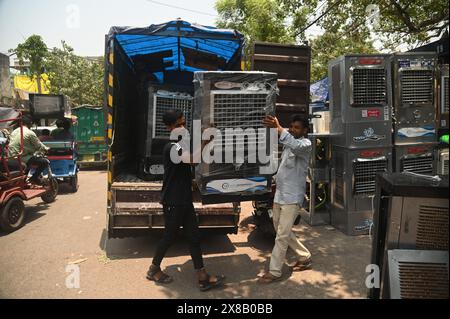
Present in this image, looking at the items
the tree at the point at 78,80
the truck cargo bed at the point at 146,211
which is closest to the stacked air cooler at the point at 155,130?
the truck cargo bed at the point at 146,211

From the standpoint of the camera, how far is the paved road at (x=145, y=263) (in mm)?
3828

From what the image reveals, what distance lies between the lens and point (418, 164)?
19.4 feet

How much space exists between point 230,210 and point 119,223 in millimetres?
1541

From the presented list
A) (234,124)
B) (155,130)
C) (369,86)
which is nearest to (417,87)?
(369,86)

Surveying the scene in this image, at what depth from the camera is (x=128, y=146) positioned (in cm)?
658

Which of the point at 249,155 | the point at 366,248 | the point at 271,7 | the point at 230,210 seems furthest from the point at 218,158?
the point at 271,7

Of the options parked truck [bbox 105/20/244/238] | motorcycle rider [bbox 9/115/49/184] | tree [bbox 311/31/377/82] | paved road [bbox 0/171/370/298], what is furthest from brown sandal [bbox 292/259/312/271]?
tree [bbox 311/31/377/82]

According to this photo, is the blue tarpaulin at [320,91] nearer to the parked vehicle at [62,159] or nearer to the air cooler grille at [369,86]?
the air cooler grille at [369,86]

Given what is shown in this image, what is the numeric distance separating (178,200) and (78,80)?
1712 cm

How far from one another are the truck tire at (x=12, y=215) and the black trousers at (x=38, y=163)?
1475mm

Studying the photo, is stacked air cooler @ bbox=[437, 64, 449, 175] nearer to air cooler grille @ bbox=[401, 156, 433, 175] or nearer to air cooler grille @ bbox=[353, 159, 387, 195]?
air cooler grille @ bbox=[401, 156, 433, 175]

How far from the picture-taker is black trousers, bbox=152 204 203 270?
3.88 metres

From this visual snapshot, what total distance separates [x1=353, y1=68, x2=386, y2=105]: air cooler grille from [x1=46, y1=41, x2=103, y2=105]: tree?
53.1 feet

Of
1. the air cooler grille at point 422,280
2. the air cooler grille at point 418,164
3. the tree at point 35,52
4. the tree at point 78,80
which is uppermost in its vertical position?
the tree at point 35,52
